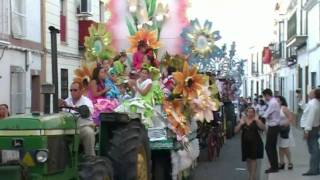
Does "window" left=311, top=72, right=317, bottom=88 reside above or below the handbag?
above

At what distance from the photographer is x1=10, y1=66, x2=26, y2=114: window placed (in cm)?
1781

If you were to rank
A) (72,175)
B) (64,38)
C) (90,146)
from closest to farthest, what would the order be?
(72,175) → (90,146) → (64,38)

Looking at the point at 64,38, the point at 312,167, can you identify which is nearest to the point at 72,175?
the point at 312,167

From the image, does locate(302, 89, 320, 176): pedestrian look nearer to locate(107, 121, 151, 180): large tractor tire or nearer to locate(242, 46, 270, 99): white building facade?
locate(107, 121, 151, 180): large tractor tire

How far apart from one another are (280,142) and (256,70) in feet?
169

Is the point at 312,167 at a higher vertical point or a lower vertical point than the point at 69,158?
lower

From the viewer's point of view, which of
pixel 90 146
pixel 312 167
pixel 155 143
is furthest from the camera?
pixel 312 167

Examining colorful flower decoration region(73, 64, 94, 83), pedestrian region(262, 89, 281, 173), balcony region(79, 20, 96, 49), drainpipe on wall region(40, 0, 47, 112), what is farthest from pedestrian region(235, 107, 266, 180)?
balcony region(79, 20, 96, 49)

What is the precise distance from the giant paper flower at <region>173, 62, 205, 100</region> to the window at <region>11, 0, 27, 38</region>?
27.6 ft

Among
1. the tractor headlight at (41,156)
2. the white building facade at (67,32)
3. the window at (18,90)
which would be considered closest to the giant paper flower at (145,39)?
the tractor headlight at (41,156)

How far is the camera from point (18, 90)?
60.1ft

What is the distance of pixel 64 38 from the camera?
22.3 meters

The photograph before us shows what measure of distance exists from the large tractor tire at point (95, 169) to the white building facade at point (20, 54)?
9.54 m

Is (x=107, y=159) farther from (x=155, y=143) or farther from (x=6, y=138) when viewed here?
(x=155, y=143)
